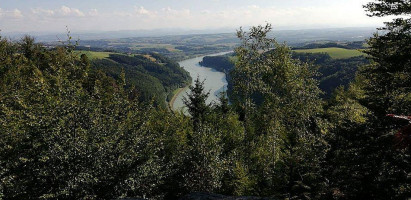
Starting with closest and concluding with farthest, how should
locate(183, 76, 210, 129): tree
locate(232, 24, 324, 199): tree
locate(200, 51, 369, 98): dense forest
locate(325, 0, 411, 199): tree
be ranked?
locate(325, 0, 411, 199): tree, locate(232, 24, 324, 199): tree, locate(183, 76, 210, 129): tree, locate(200, 51, 369, 98): dense forest

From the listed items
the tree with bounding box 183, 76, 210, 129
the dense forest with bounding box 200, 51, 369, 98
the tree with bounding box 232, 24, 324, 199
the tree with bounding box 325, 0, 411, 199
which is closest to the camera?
the tree with bounding box 325, 0, 411, 199

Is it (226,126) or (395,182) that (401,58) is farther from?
(226,126)

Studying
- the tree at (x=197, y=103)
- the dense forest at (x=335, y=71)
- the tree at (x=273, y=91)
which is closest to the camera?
the tree at (x=273, y=91)

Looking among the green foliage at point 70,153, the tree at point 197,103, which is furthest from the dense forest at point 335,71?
the green foliage at point 70,153

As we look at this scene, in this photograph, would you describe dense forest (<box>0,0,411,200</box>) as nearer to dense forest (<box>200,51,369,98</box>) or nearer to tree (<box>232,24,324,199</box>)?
tree (<box>232,24,324,199</box>)

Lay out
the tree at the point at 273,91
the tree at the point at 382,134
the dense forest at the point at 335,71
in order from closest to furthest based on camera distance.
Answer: the tree at the point at 382,134
the tree at the point at 273,91
the dense forest at the point at 335,71

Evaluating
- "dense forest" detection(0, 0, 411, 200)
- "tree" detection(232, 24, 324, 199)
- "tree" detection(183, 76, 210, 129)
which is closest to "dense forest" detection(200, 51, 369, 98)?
"tree" detection(183, 76, 210, 129)

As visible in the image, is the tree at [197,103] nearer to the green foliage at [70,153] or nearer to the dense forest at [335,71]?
the green foliage at [70,153]

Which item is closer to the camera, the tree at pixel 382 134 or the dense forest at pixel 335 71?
the tree at pixel 382 134

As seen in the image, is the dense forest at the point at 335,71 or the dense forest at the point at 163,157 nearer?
the dense forest at the point at 163,157

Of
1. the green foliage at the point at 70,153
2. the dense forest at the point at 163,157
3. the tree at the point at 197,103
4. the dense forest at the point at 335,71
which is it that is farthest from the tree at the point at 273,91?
the dense forest at the point at 335,71

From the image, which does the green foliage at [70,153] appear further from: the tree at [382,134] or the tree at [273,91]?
the tree at [273,91]
